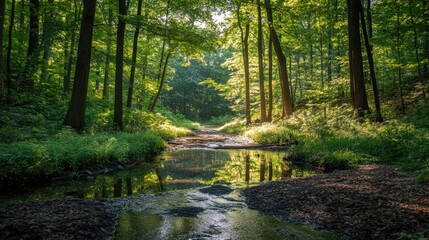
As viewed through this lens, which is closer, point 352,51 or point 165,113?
point 352,51

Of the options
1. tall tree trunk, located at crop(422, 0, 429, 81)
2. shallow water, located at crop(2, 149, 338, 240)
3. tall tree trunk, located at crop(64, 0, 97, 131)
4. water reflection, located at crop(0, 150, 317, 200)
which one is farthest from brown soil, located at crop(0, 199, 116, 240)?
tall tree trunk, located at crop(422, 0, 429, 81)

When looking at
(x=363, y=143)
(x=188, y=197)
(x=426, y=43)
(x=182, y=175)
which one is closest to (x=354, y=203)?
(x=188, y=197)

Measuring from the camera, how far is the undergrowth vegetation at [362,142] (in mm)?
7745

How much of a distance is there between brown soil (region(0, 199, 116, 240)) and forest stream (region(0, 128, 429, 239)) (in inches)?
0.5

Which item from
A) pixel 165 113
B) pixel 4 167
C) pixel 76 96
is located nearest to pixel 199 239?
pixel 4 167

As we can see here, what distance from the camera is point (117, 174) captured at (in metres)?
8.58

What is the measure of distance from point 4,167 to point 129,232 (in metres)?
3.95

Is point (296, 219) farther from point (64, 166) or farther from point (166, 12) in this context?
point (166, 12)

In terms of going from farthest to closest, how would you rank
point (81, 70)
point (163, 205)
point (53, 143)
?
1. point (81, 70)
2. point (53, 143)
3. point (163, 205)

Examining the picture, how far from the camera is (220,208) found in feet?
17.7

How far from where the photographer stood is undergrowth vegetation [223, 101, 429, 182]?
25.4ft

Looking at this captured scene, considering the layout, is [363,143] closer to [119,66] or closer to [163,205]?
[163,205]

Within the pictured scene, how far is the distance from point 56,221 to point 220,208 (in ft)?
8.71

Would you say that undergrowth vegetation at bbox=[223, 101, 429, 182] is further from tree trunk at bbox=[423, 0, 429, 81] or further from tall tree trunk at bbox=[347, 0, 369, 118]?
tree trunk at bbox=[423, 0, 429, 81]
